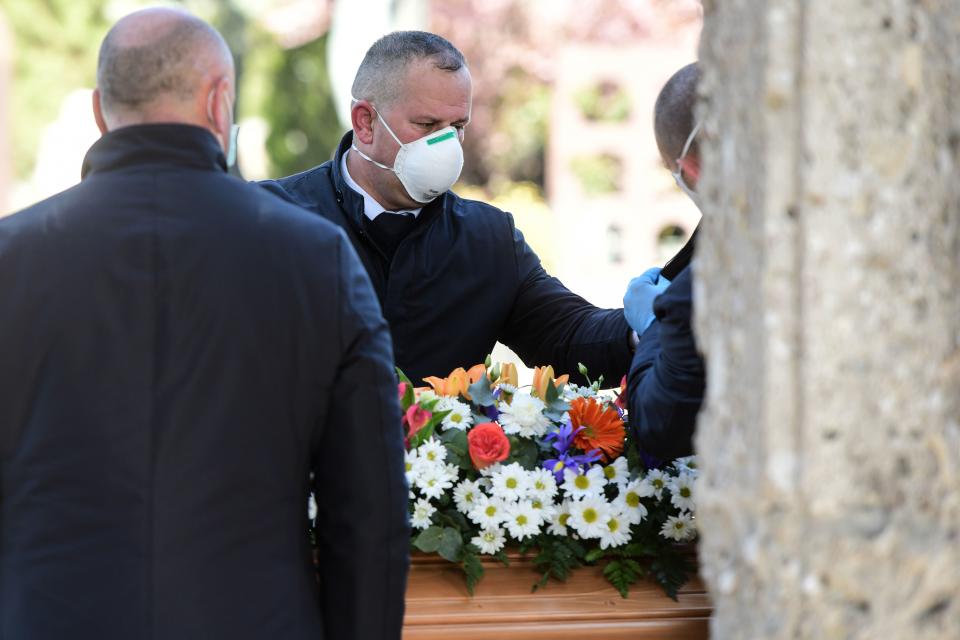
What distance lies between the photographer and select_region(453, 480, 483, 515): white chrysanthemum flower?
8.56ft

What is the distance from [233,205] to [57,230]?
28 cm

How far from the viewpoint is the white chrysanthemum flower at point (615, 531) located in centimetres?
257

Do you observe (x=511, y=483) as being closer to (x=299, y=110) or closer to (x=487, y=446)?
(x=487, y=446)

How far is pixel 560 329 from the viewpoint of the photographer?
3.65 metres

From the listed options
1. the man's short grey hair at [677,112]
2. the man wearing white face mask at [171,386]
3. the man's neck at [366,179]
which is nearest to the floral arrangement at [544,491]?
the man wearing white face mask at [171,386]

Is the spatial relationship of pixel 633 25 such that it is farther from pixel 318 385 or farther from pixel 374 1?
pixel 318 385

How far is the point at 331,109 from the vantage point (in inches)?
769

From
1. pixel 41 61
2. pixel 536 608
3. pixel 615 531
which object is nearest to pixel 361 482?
pixel 536 608

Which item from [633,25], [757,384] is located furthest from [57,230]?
[633,25]

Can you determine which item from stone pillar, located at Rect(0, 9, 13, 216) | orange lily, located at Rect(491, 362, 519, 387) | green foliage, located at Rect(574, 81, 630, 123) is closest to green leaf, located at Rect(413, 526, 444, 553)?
orange lily, located at Rect(491, 362, 519, 387)

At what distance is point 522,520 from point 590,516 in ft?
0.48

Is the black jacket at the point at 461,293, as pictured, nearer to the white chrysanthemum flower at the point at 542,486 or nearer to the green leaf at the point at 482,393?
the green leaf at the point at 482,393

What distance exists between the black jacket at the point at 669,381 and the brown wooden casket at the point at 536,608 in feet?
0.97

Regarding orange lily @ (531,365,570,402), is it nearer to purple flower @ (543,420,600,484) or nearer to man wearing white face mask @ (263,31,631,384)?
purple flower @ (543,420,600,484)
